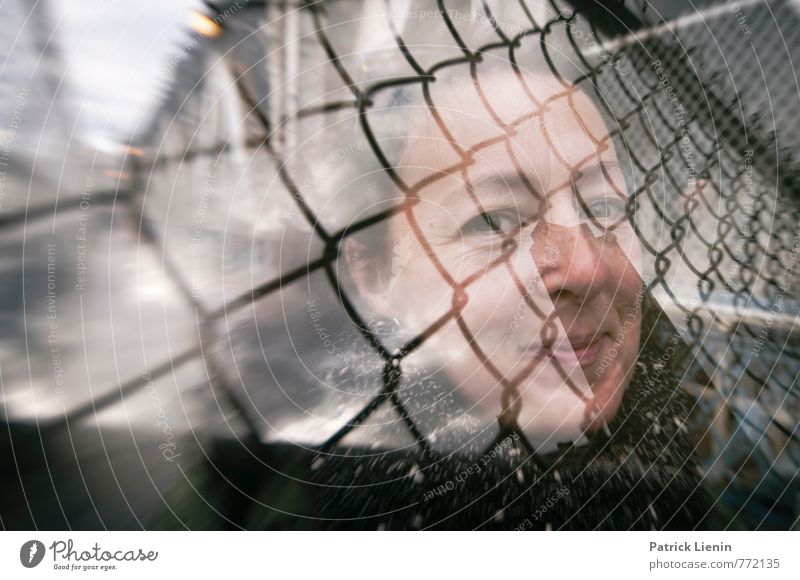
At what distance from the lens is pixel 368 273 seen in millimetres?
344

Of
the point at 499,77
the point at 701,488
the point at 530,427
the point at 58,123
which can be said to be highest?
the point at 58,123

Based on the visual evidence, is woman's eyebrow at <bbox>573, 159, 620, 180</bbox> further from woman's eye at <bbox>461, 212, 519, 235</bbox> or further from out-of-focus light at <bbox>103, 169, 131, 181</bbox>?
out-of-focus light at <bbox>103, 169, 131, 181</bbox>

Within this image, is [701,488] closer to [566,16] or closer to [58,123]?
[566,16]

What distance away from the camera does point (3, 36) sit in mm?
331

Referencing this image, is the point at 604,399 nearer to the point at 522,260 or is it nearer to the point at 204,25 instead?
the point at 522,260

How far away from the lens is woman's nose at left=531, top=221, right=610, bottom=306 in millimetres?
356

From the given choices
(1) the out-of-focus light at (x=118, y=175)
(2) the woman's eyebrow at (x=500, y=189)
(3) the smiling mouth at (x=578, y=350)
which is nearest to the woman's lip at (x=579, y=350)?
(3) the smiling mouth at (x=578, y=350)

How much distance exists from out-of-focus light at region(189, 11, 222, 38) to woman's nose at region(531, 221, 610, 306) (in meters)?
0.28

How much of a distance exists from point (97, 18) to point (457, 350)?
0.36m

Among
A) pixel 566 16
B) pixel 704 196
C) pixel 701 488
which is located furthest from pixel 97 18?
pixel 701 488

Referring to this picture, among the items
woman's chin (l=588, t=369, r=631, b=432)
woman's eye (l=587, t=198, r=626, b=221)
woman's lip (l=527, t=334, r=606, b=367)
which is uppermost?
woman's eye (l=587, t=198, r=626, b=221)

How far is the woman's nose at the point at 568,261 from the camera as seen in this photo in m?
0.36
